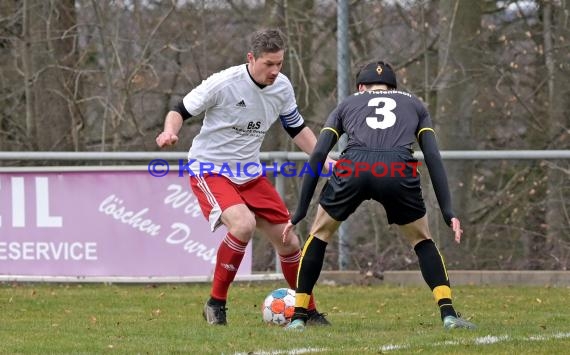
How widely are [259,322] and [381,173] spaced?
1.66 meters

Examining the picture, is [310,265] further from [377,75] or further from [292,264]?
[377,75]

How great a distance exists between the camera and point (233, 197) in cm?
783

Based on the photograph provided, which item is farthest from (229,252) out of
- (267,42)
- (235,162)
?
(267,42)

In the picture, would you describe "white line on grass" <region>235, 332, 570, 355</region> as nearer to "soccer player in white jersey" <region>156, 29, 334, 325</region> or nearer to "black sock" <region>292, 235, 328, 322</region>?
"black sock" <region>292, 235, 328, 322</region>

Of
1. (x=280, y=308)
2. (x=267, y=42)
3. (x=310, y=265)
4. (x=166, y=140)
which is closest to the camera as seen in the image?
(x=166, y=140)

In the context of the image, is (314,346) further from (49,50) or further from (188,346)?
(49,50)

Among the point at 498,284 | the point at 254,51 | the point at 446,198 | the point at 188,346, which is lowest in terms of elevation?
the point at 498,284

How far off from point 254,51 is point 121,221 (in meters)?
4.00

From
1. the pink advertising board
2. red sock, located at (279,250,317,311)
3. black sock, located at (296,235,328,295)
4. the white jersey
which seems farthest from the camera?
the pink advertising board

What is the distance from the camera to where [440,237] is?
1177 centimetres

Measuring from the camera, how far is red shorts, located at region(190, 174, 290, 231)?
7828mm

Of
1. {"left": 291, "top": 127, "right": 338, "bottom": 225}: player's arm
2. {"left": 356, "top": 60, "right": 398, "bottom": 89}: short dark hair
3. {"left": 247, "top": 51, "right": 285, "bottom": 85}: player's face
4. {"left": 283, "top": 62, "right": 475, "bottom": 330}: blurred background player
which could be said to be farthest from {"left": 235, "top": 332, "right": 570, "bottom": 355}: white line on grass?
{"left": 247, "top": 51, "right": 285, "bottom": 85}: player's face

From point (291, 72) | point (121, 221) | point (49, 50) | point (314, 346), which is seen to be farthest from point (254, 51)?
point (49, 50)

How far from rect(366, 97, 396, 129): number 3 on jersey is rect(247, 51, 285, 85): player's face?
0.81 meters
